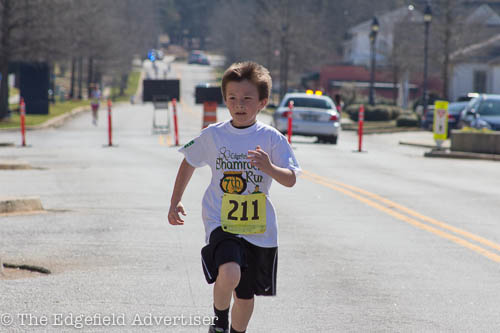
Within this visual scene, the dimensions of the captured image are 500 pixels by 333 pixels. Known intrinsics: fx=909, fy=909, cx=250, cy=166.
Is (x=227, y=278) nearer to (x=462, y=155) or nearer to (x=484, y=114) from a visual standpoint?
(x=462, y=155)

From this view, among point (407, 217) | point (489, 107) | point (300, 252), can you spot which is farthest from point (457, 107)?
point (300, 252)

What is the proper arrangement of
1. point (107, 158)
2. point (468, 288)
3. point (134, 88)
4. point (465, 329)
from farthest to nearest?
point (134, 88), point (107, 158), point (468, 288), point (465, 329)

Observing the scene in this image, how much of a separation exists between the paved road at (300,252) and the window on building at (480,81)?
53.3m

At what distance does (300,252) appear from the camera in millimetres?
8398

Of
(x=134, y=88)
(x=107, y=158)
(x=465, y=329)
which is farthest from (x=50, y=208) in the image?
(x=134, y=88)

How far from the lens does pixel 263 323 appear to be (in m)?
5.63

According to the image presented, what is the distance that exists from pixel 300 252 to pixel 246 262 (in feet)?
12.4

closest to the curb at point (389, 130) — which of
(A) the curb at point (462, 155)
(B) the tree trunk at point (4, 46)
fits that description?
(A) the curb at point (462, 155)

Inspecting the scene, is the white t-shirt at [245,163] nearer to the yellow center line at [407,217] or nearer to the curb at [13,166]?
the yellow center line at [407,217]

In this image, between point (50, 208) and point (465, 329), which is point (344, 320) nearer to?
point (465, 329)

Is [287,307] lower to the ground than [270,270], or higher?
lower

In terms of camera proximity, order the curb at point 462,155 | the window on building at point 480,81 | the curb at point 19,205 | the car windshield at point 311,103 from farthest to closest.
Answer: the window on building at point 480,81 → the car windshield at point 311,103 → the curb at point 462,155 → the curb at point 19,205

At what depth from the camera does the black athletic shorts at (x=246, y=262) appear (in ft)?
15.0

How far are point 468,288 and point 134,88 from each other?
11254 centimetres
